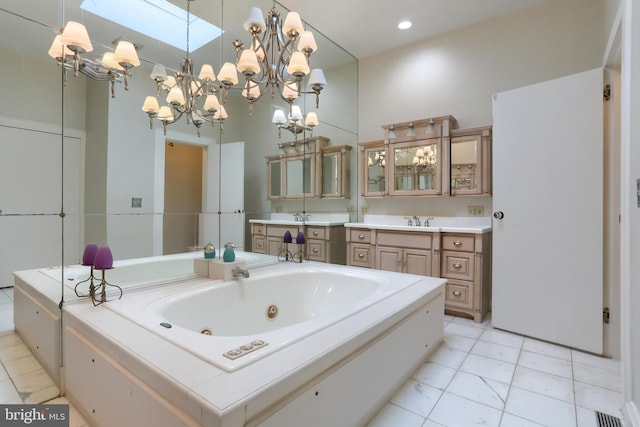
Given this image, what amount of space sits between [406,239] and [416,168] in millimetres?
853

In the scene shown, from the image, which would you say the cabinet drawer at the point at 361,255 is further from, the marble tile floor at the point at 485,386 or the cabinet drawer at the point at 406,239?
the marble tile floor at the point at 485,386

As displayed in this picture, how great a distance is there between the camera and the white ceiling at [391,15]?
2.94 m

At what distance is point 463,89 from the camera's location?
332cm

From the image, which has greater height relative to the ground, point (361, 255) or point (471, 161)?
point (471, 161)

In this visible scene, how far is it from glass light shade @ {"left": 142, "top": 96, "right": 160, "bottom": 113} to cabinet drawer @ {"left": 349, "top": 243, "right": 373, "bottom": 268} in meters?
2.34

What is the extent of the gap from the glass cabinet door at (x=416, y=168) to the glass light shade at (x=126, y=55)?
2.61m

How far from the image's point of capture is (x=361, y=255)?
3492 mm

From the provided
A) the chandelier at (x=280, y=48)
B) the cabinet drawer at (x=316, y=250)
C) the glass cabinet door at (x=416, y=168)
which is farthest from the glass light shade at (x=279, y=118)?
the cabinet drawer at (x=316, y=250)

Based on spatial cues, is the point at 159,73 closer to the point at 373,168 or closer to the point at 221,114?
the point at 221,114

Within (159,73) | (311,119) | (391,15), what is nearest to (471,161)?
(391,15)

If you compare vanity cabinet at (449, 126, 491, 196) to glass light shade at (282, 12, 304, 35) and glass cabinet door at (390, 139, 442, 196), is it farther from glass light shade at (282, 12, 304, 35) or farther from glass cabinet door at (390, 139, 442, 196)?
glass light shade at (282, 12, 304, 35)

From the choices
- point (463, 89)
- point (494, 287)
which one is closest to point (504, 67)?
point (463, 89)

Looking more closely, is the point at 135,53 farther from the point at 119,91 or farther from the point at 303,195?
the point at 303,195

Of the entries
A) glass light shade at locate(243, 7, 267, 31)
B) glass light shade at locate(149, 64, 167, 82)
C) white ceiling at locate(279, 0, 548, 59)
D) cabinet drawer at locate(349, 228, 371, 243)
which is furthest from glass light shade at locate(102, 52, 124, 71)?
cabinet drawer at locate(349, 228, 371, 243)
